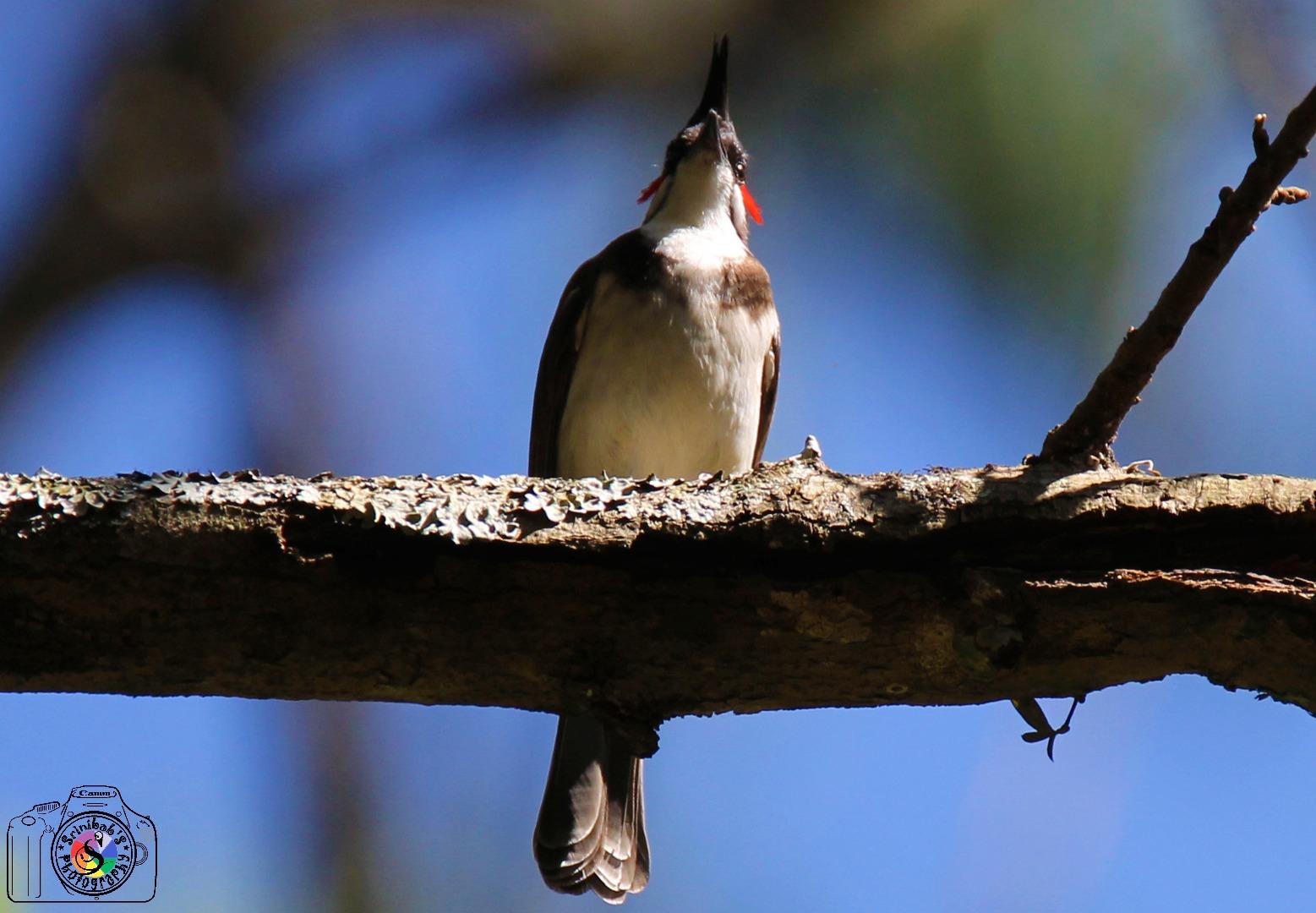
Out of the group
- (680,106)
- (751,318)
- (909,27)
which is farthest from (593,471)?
(909,27)

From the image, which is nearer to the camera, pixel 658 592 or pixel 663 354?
pixel 658 592

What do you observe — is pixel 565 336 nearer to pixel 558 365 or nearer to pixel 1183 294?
pixel 558 365

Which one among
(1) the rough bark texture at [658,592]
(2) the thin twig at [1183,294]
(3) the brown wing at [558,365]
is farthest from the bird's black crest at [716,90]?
(1) the rough bark texture at [658,592]

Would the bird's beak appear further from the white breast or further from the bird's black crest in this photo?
the white breast

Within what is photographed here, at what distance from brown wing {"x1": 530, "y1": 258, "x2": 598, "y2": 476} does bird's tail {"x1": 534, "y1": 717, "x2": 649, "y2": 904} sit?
1.33 meters

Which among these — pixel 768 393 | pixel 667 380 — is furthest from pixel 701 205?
pixel 667 380

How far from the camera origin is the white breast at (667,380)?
4023 mm

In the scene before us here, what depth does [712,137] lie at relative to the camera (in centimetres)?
439

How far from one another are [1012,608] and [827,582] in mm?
273

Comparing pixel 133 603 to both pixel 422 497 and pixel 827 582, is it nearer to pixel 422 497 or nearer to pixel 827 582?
pixel 422 497

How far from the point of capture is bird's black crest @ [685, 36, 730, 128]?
3.22 meters

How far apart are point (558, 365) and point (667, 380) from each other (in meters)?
0.48

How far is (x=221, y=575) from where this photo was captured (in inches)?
70.6

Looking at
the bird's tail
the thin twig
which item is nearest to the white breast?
the bird's tail
